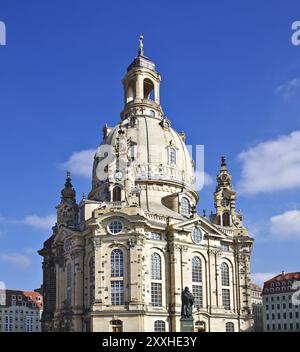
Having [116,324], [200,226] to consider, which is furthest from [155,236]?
[116,324]

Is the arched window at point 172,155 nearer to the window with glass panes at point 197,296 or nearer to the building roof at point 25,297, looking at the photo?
the window with glass panes at point 197,296

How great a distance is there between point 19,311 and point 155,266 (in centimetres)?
4972

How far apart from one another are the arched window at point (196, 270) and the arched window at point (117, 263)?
35.7ft

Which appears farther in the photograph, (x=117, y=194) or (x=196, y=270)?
(x=196, y=270)

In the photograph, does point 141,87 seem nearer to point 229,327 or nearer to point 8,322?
point 229,327

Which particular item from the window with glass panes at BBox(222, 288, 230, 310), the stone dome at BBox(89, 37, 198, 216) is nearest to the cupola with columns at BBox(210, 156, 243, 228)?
the stone dome at BBox(89, 37, 198, 216)

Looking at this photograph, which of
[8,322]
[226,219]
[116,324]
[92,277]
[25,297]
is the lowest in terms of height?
[116,324]

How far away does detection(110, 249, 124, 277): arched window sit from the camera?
2442 inches

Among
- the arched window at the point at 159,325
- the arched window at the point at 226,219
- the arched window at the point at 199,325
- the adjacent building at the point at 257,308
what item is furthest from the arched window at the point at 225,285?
the adjacent building at the point at 257,308

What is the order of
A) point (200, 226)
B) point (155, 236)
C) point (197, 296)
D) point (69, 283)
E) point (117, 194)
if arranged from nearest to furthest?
point (155, 236)
point (117, 194)
point (197, 296)
point (69, 283)
point (200, 226)

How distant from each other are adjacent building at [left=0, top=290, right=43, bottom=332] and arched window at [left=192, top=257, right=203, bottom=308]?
46.6 m

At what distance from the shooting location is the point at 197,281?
68312 millimetres

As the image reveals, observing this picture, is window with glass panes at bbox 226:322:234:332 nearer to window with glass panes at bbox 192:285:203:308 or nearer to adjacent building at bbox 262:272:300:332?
window with glass panes at bbox 192:285:203:308
